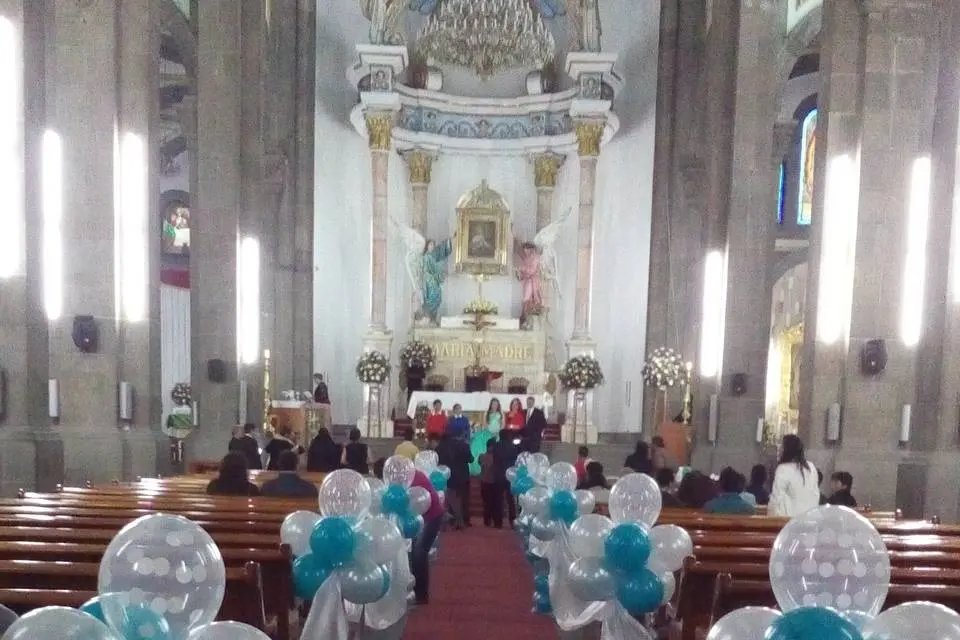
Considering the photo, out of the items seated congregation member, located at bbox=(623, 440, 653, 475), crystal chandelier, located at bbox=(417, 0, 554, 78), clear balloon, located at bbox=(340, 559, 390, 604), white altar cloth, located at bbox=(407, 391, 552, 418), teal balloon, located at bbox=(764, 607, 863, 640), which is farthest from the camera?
white altar cloth, located at bbox=(407, 391, 552, 418)

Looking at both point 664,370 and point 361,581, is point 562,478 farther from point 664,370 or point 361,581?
point 664,370

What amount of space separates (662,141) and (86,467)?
44.1 feet

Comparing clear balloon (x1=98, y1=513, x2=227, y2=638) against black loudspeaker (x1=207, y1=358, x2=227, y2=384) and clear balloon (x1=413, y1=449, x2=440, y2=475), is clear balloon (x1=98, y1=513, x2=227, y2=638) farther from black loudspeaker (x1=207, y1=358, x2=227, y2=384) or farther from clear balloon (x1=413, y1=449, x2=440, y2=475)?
black loudspeaker (x1=207, y1=358, x2=227, y2=384)

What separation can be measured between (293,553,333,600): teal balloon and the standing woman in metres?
3.62

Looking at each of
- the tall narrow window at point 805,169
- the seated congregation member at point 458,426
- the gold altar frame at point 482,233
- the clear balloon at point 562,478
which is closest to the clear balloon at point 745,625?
the clear balloon at point 562,478

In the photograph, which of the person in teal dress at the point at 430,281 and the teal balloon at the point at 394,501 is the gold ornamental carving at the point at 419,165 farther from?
the teal balloon at the point at 394,501

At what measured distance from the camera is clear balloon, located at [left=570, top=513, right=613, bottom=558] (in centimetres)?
390

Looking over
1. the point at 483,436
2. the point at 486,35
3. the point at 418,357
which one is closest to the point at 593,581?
the point at 483,436

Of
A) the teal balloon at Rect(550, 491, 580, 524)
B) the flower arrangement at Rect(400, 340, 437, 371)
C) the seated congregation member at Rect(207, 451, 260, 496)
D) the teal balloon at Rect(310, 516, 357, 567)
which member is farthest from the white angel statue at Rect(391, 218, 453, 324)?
the teal balloon at Rect(310, 516, 357, 567)

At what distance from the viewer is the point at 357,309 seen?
1886 centimetres

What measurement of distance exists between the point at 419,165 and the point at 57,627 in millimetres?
17969

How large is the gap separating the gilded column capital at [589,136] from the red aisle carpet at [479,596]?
36.0 feet

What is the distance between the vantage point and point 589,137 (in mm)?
17281

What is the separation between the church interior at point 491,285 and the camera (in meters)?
4.63
